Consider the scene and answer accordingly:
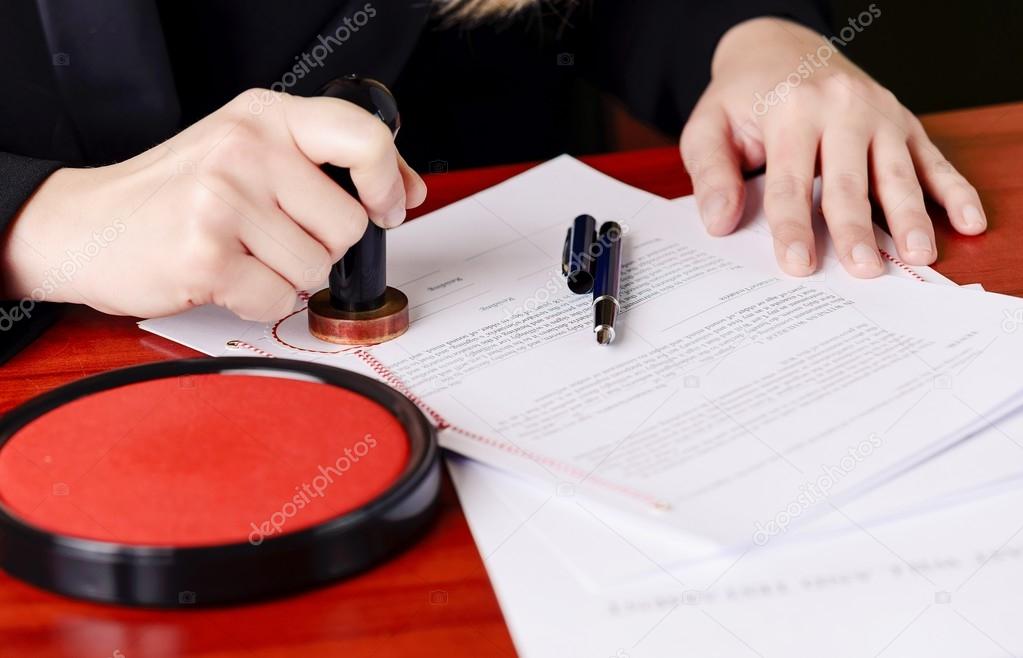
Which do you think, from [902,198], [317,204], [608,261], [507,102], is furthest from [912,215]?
[507,102]

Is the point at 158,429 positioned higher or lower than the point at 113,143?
higher

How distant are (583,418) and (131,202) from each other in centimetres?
35

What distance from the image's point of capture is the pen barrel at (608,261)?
A: 763 millimetres

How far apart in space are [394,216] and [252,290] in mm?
105

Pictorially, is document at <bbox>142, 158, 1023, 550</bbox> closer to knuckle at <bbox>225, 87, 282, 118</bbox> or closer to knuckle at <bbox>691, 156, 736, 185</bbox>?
knuckle at <bbox>691, 156, 736, 185</bbox>

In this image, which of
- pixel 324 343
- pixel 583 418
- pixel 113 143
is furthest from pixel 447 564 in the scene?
pixel 113 143

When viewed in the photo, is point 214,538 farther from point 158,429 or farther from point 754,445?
point 754,445

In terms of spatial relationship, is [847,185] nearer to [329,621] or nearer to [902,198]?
[902,198]

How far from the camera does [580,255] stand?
817 mm

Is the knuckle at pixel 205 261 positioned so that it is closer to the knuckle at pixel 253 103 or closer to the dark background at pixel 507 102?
the knuckle at pixel 253 103

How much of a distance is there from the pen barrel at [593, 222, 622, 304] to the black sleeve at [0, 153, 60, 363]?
1.31 feet

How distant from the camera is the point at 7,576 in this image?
51 centimetres

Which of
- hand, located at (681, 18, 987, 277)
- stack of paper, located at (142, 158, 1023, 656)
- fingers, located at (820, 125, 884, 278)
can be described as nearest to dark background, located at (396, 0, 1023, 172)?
hand, located at (681, 18, 987, 277)

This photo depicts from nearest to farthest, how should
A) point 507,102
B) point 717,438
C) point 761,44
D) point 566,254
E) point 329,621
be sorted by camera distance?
point 329,621 < point 717,438 < point 566,254 < point 761,44 < point 507,102
